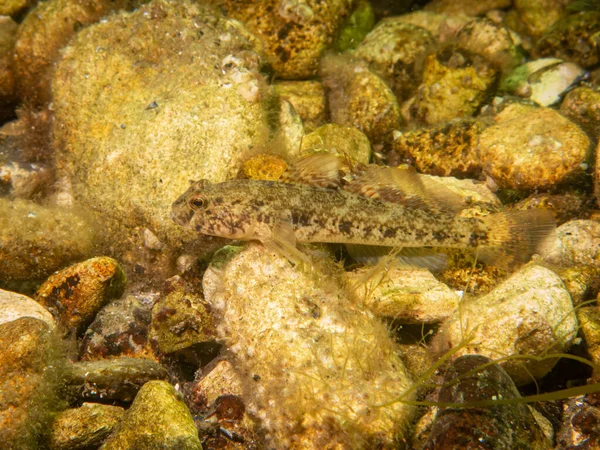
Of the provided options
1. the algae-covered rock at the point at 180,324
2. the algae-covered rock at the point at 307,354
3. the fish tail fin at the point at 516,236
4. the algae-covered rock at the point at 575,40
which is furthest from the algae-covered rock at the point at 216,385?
the algae-covered rock at the point at 575,40

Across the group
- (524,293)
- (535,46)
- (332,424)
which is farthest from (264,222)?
(535,46)

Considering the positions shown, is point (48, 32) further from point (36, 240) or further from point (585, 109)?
point (585, 109)

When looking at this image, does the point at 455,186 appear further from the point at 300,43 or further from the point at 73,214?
the point at 73,214

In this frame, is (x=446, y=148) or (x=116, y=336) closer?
(x=116, y=336)

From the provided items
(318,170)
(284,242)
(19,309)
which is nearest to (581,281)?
(318,170)

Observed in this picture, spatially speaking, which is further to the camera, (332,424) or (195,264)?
(195,264)
